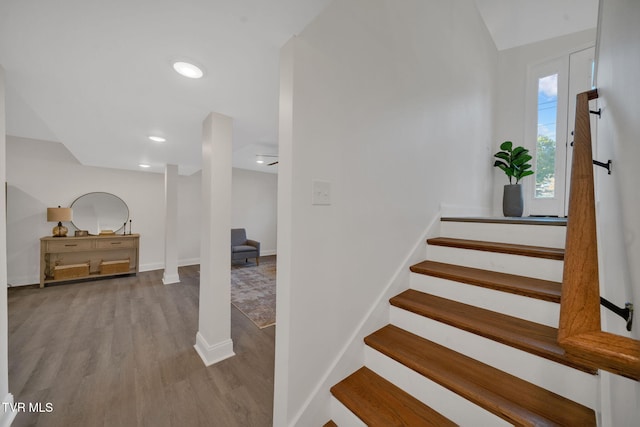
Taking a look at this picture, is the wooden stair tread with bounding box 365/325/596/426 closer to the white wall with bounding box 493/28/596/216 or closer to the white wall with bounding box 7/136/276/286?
the white wall with bounding box 493/28/596/216

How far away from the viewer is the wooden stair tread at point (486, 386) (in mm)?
881

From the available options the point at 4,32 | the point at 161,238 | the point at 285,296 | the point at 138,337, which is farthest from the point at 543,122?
the point at 161,238

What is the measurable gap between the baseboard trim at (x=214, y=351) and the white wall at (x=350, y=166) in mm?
1148

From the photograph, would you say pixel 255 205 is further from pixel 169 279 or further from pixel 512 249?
pixel 512 249

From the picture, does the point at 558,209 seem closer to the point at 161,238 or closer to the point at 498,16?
the point at 498,16

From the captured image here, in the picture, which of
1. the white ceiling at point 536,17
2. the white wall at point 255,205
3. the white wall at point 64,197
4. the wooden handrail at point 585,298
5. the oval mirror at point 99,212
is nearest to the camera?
the wooden handrail at point 585,298

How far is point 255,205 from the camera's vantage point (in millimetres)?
6863

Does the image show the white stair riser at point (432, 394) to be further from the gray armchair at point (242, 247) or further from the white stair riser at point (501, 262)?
the gray armchair at point (242, 247)

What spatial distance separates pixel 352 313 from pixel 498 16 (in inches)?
172

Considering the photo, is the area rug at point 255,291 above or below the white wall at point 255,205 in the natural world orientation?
below

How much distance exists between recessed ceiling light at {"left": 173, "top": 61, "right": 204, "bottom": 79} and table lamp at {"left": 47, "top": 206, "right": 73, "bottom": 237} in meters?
4.54

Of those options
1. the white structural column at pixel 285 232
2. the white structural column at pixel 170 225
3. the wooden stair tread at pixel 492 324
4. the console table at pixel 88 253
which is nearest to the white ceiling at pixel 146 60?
the white structural column at pixel 285 232

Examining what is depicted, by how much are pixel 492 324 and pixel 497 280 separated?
31 cm

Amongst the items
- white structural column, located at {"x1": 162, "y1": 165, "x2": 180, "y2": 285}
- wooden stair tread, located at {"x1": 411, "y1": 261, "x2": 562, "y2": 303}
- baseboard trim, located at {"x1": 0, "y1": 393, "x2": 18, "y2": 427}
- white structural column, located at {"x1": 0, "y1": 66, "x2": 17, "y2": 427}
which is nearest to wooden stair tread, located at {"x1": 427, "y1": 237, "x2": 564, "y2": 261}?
wooden stair tread, located at {"x1": 411, "y1": 261, "x2": 562, "y2": 303}
